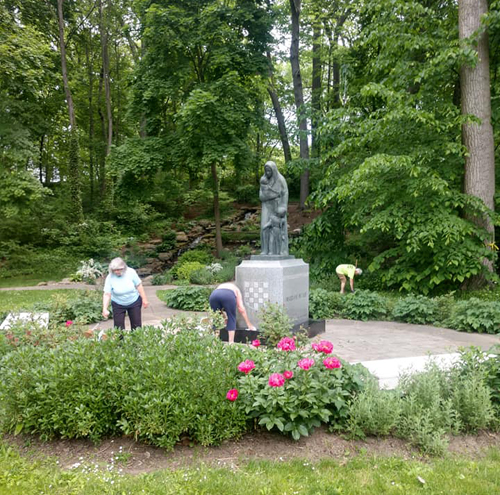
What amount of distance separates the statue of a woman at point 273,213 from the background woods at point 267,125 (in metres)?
2.61

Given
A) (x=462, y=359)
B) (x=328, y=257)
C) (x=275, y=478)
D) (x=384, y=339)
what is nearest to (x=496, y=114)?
(x=328, y=257)

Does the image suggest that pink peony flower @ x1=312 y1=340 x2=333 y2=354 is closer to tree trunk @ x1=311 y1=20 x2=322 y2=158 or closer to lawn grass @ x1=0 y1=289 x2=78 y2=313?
lawn grass @ x1=0 y1=289 x2=78 y2=313

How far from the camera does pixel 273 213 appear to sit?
7914mm

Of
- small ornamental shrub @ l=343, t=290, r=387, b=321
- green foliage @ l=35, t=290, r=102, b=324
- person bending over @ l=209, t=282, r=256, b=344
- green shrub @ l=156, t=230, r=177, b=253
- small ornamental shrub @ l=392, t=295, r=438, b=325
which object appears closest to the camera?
person bending over @ l=209, t=282, r=256, b=344

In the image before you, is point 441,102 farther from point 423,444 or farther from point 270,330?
point 423,444

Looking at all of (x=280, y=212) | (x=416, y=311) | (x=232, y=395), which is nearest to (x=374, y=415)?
(x=232, y=395)

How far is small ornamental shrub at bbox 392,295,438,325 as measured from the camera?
8.38 m

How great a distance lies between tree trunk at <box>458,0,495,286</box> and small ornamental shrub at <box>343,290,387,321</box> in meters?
3.15

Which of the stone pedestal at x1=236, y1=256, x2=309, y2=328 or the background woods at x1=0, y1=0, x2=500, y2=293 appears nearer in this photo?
the stone pedestal at x1=236, y1=256, x2=309, y2=328

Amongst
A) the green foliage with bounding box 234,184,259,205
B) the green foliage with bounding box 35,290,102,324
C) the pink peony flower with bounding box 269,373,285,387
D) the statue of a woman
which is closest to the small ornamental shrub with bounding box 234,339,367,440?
the pink peony flower with bounding box 269,373,285,387

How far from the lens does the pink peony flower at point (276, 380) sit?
3342mm

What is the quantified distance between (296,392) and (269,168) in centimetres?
499

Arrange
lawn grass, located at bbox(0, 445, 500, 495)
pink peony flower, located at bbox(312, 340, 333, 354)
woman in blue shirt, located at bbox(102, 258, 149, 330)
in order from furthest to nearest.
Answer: woman in blue shirt, located at bbox(102, 258, 149, 330)
pink peony flower, located at bbox(312, 340, 333, 354)
lawn grass, located at bbox(0, 445, 500, 495)

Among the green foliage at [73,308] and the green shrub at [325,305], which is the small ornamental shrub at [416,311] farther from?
the green foliage at [73,308]
